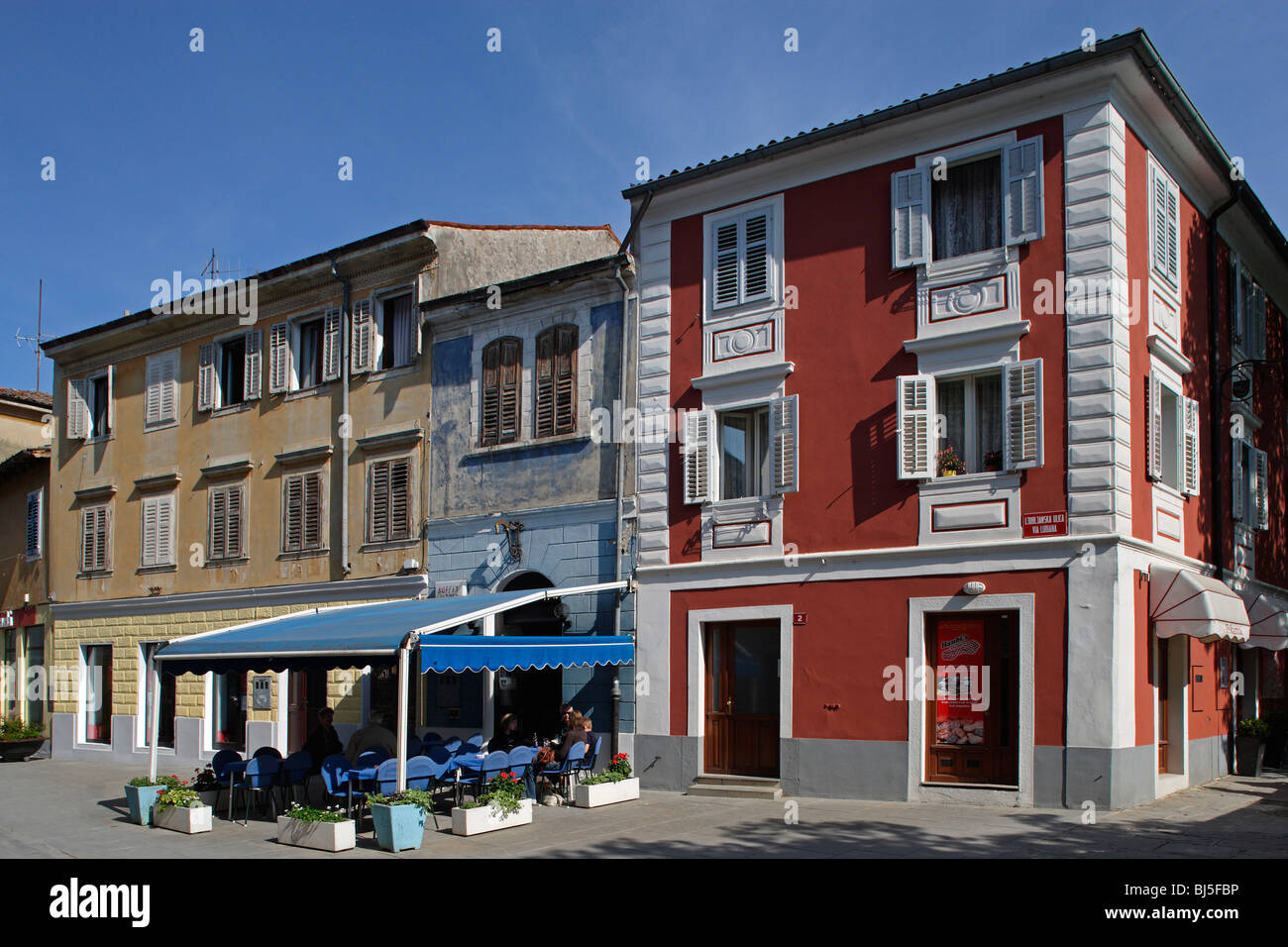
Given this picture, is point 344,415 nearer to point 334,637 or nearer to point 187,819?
point 334,637

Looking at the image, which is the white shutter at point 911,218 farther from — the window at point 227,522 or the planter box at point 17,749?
the planter box at point 17,749

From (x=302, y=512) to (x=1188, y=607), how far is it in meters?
15.1

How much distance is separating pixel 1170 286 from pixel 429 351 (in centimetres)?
1160

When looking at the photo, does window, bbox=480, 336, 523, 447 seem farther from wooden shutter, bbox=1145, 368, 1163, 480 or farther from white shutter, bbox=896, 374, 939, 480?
wooden shutter, bbox=1145, 368, 1163, 480

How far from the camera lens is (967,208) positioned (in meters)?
15.2

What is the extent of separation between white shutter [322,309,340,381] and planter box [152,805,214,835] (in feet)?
31.0

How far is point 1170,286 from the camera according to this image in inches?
618

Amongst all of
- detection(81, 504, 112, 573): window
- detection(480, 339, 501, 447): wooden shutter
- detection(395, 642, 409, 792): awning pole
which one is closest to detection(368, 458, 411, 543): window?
detection(480, 339, 501, 447): wooden shutter

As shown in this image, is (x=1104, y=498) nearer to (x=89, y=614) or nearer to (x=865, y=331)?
(x=865, y=331)

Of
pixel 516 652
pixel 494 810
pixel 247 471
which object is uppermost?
pixel 247 471

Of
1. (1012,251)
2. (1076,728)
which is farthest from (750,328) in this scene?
(1076,728)

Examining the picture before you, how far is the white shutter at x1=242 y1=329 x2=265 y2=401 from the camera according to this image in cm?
2352

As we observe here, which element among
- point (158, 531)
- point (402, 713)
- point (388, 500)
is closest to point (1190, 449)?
point (402, 713)
